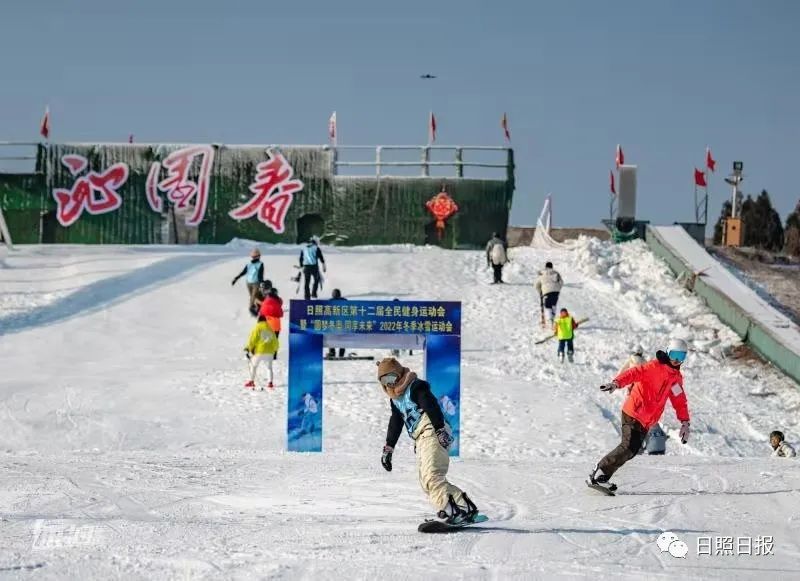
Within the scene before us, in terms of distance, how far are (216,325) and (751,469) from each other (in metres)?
15.5

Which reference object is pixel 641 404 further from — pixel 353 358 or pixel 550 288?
pixel 550 288

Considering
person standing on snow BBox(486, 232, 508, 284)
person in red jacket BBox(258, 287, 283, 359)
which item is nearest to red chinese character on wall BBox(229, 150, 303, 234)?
person standing on snow BBox(486, 232, 508, 284)

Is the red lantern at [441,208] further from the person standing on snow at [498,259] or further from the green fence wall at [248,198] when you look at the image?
the person standing on snow at [498,259]

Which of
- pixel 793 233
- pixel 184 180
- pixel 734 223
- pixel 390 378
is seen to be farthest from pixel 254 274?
pixel 793 233

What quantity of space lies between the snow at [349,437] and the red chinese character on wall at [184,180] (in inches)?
74.2

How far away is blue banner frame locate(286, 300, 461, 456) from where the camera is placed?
1708 centimetres

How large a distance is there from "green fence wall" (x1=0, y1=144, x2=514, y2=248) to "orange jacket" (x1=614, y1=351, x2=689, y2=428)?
27382 millimetres

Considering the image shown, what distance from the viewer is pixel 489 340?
90.1 feet

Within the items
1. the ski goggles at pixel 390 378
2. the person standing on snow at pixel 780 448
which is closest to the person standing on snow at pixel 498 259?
the person standing on snow at pixel 780 448

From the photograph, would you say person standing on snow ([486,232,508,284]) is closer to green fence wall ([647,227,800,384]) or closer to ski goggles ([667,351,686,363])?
green fence wall ([647,227,800,384])

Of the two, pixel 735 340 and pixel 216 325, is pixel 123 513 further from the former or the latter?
pixel 735 340

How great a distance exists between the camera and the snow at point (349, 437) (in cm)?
995

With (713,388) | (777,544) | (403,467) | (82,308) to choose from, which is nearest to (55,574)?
(777,544)

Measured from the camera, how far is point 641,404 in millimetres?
13188
